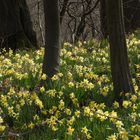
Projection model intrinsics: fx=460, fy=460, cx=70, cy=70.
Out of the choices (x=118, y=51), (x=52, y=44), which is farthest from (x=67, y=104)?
(x=52, y=44)

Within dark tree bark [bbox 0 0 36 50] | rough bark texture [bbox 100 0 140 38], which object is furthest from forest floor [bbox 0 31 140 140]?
rough bark texture [bbox 100 0 140 38]

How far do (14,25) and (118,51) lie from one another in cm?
516

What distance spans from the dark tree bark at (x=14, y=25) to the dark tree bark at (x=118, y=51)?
196 inches

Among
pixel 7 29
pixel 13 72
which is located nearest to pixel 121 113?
pixel 13 72

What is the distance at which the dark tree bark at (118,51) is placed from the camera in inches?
215

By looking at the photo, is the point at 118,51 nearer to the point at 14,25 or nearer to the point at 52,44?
the point at 52,44

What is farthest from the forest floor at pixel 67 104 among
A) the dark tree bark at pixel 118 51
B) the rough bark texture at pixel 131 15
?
the rough bark texture at pixel 131 15

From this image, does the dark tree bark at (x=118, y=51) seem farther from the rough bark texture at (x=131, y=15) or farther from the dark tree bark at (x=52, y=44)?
the rough bark texture at (x=131, y=15)

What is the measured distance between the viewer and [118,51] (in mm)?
5492

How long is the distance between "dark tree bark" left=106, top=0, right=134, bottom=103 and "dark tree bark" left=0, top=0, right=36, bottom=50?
498 cm

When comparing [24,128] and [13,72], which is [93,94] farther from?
[13,72]

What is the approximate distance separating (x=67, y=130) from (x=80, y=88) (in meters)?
1.45

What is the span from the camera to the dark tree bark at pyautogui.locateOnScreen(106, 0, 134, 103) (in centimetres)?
545

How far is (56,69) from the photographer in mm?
6395
